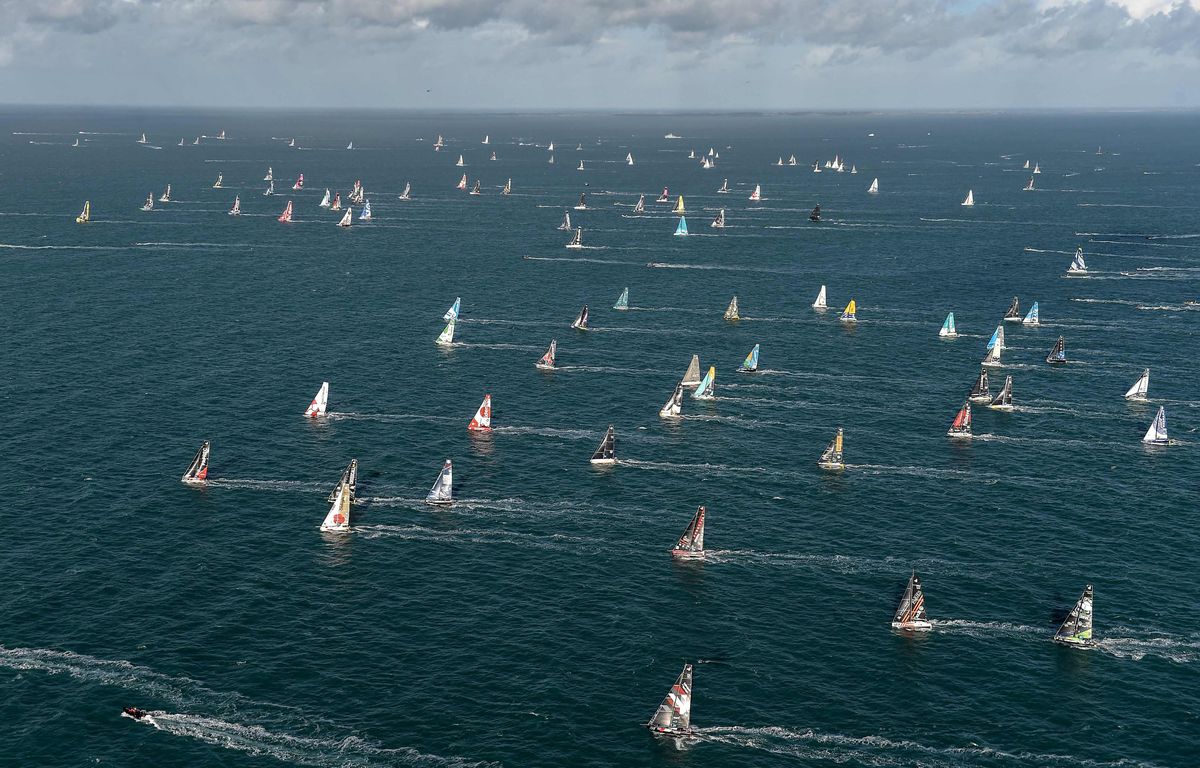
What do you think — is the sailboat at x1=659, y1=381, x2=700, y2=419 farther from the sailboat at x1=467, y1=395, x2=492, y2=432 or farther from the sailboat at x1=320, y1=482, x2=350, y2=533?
the sailboat at x1=320, y1=482, x2=350, y2=533

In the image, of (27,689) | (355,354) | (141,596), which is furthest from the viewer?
(355,354)

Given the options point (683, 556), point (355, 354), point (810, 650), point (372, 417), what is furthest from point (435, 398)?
point (810, 650)

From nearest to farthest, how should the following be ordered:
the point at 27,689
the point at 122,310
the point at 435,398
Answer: the point at 27,689
the point at 435,398
the point at 122,310

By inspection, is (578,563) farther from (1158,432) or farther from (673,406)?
(1158,432)

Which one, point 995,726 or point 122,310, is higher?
point 122,310

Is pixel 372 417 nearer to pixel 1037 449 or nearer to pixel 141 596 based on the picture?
pixel 141 596

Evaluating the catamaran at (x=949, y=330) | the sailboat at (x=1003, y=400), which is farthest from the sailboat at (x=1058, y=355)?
the sailboat at (x=1003, y=400)

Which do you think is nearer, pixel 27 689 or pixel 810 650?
pixel 27 689
